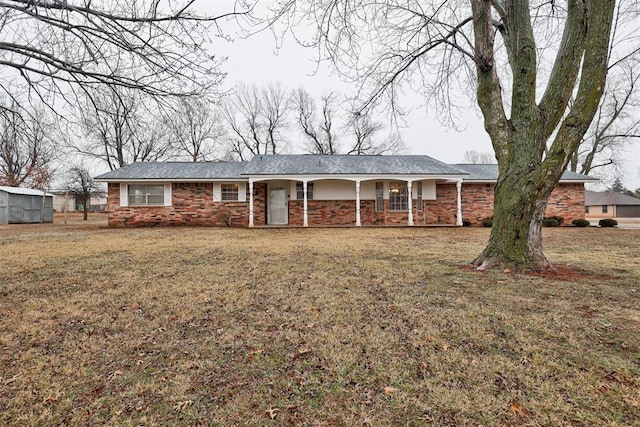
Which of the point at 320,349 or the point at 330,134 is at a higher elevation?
the point at 330,134

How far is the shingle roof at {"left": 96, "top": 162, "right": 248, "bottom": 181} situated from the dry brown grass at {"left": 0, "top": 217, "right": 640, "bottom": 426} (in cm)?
1090

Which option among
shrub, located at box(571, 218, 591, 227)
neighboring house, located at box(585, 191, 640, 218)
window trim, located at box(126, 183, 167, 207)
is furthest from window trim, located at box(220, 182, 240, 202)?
neighboring house, located at box(585, 191, 640, 218)

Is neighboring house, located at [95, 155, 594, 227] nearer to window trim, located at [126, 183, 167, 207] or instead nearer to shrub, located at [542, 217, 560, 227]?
window trim, located at [126, 183, 167, 207]

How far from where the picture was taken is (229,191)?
52.4 ft

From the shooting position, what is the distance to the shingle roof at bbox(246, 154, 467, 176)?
48.7ft

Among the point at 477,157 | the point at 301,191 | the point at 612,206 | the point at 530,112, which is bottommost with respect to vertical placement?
the point at 612,206

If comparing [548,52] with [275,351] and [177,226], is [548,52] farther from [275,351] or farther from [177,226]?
[177,226]

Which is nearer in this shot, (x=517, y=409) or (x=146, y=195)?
(x=517, y=409)

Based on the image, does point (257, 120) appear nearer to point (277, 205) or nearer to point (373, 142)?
point (373, 142)

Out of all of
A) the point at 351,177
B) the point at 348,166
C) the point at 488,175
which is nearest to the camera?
the point at 351,177

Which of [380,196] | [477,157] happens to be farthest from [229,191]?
[477,157]

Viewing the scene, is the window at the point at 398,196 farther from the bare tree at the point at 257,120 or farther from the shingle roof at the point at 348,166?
the bare tree at the point at 257,120

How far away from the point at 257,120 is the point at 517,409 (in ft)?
102

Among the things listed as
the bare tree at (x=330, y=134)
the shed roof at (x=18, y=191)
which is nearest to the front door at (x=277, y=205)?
the bare tree at (x=330, y=134)
